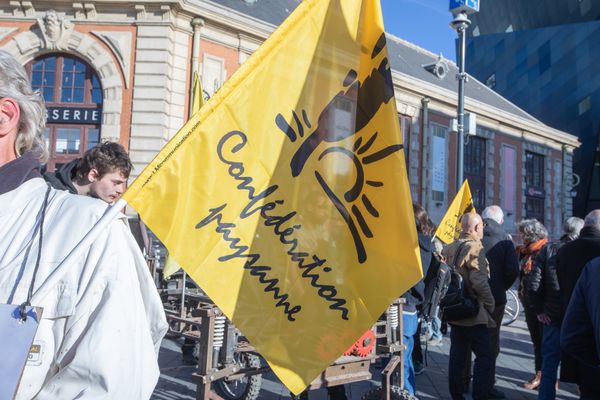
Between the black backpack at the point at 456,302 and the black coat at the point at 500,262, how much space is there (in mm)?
791

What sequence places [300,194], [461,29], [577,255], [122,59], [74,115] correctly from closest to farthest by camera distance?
[300,194], [577,255], [461,29], [122,59], [74,115]

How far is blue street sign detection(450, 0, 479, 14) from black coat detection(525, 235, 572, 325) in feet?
19.3

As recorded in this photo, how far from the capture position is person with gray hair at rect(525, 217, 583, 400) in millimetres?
4664

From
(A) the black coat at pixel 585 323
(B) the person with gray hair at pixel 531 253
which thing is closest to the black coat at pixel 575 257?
(A) the black coat at pixel 585 323

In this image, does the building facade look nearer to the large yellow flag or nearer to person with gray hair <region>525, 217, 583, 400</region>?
person with gray hair <region>525, 217, 583, 400</region>

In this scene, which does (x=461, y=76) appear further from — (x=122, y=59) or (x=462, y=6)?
(x=122, y=59)

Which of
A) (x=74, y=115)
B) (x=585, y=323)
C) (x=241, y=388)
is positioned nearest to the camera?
(x=585, y=323)

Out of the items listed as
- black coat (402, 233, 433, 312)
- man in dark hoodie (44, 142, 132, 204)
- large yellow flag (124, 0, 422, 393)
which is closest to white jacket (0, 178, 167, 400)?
large yellow flag (124, 0, 422, 393)

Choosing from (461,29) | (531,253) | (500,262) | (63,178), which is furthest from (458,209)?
(63,178)

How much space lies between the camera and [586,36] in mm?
38094

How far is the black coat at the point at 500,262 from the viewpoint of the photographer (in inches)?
214

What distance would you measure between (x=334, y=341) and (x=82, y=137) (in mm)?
15857

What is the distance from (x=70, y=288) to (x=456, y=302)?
402 centimetres

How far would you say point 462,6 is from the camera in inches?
378
